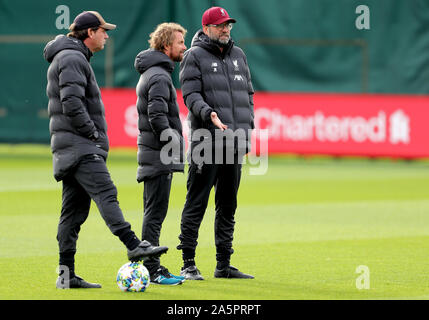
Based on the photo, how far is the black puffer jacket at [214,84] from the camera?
9.22 metres

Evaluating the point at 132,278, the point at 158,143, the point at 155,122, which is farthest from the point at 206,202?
the point at 132,278

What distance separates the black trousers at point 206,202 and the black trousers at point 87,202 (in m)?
1.05

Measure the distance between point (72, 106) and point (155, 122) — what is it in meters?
0.83

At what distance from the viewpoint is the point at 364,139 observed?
891 inches

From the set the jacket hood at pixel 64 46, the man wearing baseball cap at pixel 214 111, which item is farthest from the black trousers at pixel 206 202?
the jacket hood at pixel 64 46

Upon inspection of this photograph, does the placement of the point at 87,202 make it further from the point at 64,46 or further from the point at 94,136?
the point at 64,46

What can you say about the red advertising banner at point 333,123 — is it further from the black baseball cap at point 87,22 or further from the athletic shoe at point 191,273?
the black baseball cap at point 87,22

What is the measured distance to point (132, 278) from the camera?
8.34m

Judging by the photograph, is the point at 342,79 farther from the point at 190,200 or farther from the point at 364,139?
the point at 190,200

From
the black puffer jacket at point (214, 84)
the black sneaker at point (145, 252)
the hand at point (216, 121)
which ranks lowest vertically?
the black sneaker at point (145, 252)

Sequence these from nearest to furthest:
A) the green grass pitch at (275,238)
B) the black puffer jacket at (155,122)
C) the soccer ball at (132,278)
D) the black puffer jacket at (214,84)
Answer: the soccer ball at (132,278), the green grass pitch at (275,238), the black puffer jacket at (155,122), the black puffer jacket at (214,84)

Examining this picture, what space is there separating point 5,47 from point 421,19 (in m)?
10.3

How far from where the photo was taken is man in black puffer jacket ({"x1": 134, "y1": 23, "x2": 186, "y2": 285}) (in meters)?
8.84

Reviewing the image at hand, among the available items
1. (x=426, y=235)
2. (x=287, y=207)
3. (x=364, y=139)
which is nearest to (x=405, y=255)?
(x=426, y=235)
